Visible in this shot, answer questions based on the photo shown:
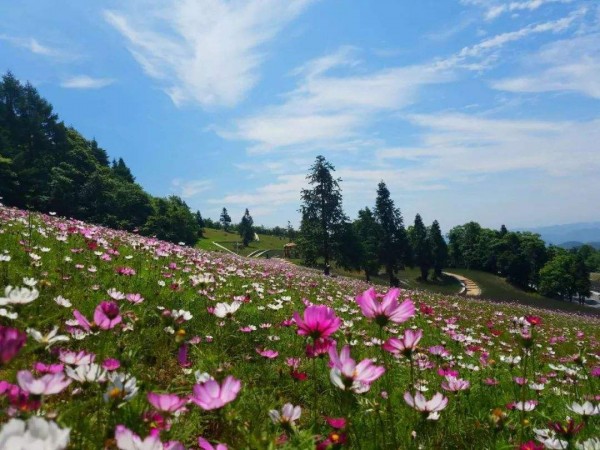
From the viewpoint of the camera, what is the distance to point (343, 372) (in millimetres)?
1682

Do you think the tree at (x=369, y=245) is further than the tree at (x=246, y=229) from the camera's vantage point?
No

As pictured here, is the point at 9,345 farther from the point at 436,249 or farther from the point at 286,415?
the point at 436,249

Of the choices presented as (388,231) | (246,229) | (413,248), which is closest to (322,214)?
(388,231)

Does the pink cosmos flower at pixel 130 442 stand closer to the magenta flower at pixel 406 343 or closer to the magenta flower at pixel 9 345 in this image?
the magenta flower at pixel 9 345

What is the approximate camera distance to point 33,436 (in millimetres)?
1063

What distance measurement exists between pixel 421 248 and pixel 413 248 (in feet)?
6.12

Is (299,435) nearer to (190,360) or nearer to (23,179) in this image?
(190,360)

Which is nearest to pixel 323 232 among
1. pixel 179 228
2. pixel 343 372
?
pixel 179 228

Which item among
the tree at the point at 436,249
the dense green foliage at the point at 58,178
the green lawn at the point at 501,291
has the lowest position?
the green lawn at the point at 501,291

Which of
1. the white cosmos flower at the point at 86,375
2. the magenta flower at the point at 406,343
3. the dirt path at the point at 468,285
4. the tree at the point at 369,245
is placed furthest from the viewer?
the dirt path at the point at 468,285

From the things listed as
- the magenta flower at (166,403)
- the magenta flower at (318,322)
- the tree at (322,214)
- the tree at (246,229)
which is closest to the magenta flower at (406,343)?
the magenta flower at (318,322)

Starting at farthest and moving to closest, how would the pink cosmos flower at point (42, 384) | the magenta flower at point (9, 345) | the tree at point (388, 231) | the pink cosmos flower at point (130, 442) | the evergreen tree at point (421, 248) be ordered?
1. the evergreen tree at point (421, 248)
2. the tree at point (388, 231)
3. the pink cosmos flower at point (42, 384)
4. the pink cosmos flower at point (130, 442)
5. the magenta flower at point (9, 345)

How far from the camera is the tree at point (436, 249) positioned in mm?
82625

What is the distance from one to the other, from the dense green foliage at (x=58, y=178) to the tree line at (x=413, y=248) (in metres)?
20.6
